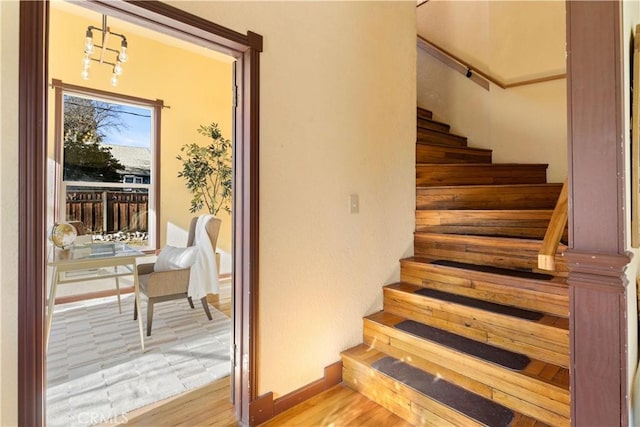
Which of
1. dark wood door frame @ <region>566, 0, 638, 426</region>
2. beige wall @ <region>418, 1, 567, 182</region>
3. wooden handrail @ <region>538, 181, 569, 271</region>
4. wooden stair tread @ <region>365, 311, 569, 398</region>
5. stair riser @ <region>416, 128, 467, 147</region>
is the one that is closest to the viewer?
dark wood door frame @ <region>566, 0, 638, 426</region>

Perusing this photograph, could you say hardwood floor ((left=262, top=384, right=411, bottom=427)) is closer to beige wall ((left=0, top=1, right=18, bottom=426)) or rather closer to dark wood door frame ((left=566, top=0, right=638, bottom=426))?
dark wood door frame ((left=566, top=0, right=638, bottom=426))

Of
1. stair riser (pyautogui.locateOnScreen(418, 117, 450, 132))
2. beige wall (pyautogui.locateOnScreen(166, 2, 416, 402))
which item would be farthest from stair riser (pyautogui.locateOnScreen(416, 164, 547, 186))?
stair riser (pyautogui.locateOnScreen(418, 117, 450, 132))

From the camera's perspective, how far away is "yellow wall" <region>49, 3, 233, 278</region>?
12.0 ft

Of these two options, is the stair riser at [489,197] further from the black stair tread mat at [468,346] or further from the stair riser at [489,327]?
the black stair tread mat at [468,346]

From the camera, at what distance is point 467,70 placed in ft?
12.6

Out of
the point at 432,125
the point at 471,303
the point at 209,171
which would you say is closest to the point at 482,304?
the point at 471,303

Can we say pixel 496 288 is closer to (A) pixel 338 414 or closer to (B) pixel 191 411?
(A) pixel 338 414

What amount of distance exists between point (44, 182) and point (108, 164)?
3229 mm

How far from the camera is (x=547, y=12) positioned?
3.32m

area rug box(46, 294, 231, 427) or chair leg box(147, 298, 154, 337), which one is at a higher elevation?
chair leg box(147, 298, 154, 337)

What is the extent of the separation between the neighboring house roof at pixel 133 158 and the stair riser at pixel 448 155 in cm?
338

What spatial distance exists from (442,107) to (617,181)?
3276 mm

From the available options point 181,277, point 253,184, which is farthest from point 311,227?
point 181,277

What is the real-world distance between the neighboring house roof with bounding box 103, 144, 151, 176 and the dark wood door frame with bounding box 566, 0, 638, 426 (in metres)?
4.41
